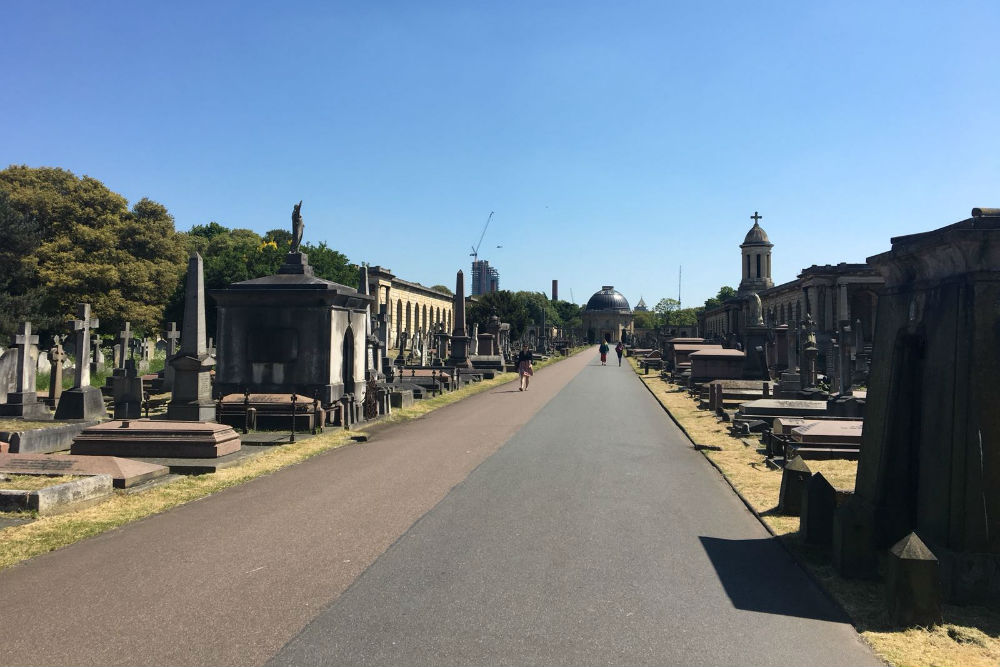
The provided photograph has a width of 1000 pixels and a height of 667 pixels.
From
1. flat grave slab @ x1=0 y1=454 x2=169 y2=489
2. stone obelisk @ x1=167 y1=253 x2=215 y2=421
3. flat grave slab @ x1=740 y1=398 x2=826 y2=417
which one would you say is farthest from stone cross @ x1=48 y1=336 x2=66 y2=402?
flat grave slab @ x1=740 y1=398 x2=826 y2=417

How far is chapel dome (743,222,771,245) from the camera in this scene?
70.6 meters

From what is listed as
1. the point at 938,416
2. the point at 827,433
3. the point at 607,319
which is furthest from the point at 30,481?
the point at 607,319

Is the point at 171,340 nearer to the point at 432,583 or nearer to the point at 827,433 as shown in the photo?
the point at 827,433

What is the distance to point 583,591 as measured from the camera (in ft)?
17.4

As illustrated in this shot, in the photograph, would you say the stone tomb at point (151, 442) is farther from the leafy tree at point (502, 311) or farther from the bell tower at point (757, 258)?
the leafy tree at point (502, 311)

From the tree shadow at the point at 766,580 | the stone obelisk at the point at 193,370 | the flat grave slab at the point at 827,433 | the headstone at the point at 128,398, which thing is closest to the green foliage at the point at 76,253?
the headstone at the point at 128,398

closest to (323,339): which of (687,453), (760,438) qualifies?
(687,453)

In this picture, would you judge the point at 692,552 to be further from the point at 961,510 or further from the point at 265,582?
the point at 265,582

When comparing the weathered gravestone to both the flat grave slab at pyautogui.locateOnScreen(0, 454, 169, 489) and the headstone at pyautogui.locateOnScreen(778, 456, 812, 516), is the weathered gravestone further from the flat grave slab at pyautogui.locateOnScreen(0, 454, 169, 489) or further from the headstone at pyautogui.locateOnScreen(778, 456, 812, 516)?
the flat grave slab at pyautogui.locateOnScreen(0, 454, 169, 489)

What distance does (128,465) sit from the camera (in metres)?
9.22

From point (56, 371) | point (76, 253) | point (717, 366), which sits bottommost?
point (717, 366)

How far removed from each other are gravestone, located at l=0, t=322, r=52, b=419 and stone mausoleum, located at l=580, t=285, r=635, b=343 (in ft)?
471

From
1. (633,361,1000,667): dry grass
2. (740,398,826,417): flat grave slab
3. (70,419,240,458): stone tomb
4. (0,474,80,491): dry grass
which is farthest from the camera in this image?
(740,398,826,417): flat grave slab

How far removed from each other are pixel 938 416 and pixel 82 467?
937 centimetres
